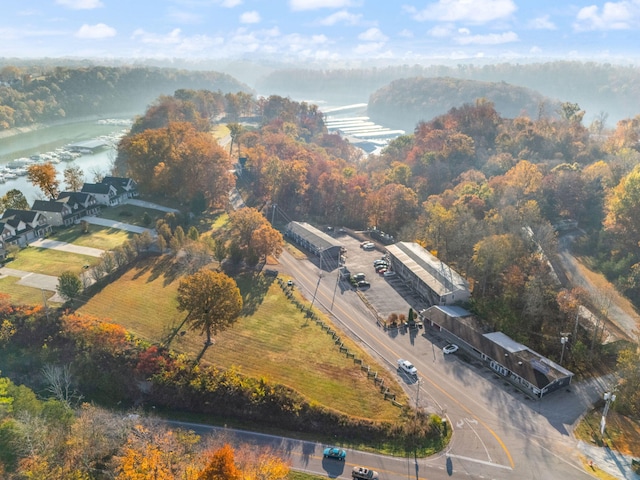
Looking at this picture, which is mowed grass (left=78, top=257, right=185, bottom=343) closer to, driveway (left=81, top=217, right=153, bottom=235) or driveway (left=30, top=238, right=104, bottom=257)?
driveway (left=30, top=238, right=104, bottom=257)

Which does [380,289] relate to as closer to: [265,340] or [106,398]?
[265,340]

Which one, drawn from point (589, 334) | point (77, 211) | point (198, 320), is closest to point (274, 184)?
point (77, 211)

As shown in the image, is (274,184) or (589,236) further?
(274,184)

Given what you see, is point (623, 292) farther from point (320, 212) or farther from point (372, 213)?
point (320, 212)

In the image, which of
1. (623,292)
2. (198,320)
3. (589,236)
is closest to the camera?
(198,320)

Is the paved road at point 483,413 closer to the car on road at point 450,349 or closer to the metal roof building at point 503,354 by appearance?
the car on road at point 450,349

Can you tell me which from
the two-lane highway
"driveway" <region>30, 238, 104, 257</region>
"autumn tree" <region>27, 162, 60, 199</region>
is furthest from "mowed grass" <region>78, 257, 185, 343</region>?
"autumn tree" <region>27, 162, 60, 199</region>

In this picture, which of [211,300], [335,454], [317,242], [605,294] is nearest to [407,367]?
[335,454]
